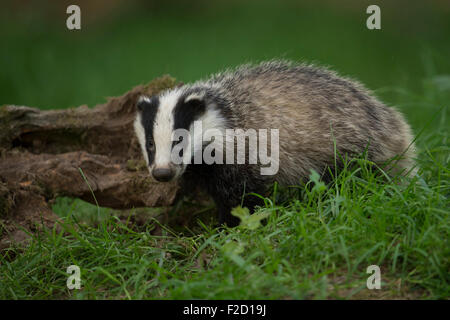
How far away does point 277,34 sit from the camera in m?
10.8

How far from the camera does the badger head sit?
11.3 ft

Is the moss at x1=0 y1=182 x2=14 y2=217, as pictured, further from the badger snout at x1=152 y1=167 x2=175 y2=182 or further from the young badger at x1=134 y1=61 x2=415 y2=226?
the badger snout at x1=152 y1=167 x2=175 y2=182

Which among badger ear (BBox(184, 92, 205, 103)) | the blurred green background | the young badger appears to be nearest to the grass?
the young badger

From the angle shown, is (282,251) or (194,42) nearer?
(282,251)

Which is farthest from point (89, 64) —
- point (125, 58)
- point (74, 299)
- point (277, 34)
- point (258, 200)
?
point (74, 299)

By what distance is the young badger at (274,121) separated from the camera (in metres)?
3.60

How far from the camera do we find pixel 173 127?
3490 millimetres

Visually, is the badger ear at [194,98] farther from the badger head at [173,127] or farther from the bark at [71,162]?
the bark at [71,162]

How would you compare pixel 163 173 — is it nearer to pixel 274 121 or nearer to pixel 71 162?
pixel 274 121

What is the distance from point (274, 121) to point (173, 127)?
0.89 meters

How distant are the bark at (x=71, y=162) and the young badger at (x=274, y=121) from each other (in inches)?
21.3

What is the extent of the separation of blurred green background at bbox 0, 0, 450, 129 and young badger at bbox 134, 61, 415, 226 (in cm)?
239

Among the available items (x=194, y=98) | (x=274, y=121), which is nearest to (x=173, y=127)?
(x=194, y=98)
